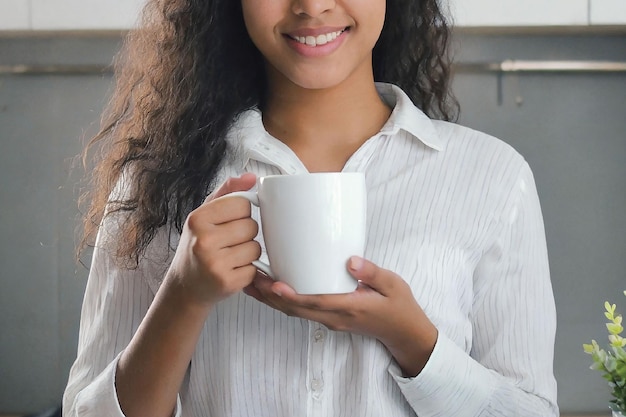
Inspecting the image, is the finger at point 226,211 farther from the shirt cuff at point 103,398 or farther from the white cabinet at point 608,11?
the white cabinet at point 608,11

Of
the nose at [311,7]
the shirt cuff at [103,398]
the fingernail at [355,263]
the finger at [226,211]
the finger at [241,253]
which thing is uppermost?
the nose at [311,7]

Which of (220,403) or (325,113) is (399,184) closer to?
(325,113)

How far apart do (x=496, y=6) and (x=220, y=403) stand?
120cm

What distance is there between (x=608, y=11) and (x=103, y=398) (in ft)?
4.40

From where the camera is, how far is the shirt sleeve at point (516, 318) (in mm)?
832

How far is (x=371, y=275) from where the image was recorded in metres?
0.67

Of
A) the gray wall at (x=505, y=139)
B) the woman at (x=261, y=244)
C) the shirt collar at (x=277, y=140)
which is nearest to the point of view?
the woman at (x=261, y=244)

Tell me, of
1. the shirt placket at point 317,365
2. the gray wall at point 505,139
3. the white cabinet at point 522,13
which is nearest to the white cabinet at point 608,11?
the white cabinet at point 522,13

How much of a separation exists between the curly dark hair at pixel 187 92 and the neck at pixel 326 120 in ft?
0.19

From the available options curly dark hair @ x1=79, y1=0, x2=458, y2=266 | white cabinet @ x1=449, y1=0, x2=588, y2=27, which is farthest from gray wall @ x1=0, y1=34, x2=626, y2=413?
curly dark hair @ x1=79, y1=0, x2=458, y2=266

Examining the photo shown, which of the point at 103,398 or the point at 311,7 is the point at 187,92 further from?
the point at 103,398

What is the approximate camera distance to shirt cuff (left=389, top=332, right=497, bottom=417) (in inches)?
30.1

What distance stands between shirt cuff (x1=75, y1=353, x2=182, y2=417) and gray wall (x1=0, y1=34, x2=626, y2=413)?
1.13m

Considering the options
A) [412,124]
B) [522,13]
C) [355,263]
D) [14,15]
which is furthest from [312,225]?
[14,15]
